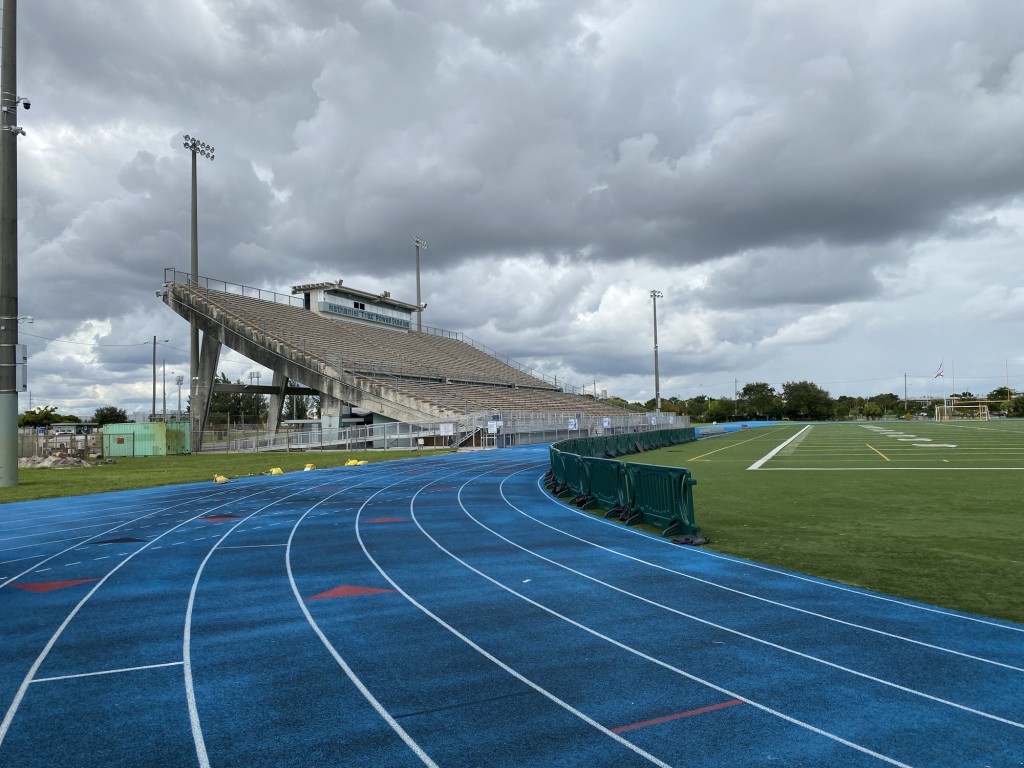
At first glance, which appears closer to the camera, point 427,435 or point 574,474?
point 574,474

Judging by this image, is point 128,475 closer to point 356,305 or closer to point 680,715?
point 680,715

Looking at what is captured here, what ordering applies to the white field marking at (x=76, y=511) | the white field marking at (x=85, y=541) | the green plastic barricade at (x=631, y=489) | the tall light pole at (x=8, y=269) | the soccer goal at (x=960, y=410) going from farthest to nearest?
the soccer goal at (x=960, y=410) < the tall light pole at (x=8, y=269) < the white field marking at (x=76, y=511) < the green plastic barricade at (x=631, y=489) < the white field marking at (x=85, y=541)

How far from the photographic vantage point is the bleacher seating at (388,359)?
146 ft

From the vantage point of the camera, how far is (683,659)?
557cm

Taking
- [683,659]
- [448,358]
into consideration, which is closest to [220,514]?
[683,659]

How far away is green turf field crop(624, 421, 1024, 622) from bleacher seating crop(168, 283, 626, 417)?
2580 centimetres

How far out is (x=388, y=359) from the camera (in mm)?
52281

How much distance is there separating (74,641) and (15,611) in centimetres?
171

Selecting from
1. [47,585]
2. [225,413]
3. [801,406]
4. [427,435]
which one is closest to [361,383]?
[427,435]

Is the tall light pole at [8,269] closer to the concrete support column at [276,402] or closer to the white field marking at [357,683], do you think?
the white field marking at [357,683]

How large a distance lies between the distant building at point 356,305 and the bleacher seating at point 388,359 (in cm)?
116

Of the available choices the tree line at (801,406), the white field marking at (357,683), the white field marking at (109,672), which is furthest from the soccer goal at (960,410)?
the white field marking at (109,672)

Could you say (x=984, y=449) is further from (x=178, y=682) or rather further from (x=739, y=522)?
(x=178, y=682)

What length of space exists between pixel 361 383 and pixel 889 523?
Answer: 34.9m
